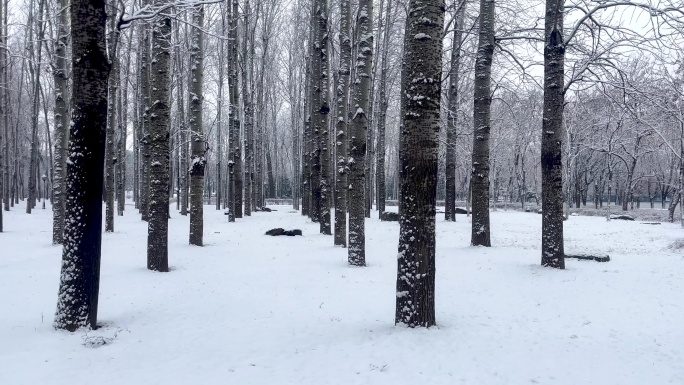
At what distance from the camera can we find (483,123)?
11.7 m

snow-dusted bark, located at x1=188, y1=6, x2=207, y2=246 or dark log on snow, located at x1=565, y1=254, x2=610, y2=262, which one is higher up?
snow-dusted bark, located at x1=188, y1=6, x2=207, y2=246

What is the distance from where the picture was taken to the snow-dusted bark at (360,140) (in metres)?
9.45

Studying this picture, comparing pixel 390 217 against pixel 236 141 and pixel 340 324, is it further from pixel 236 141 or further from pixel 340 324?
pixel 340 324

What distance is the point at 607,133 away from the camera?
34.4 m

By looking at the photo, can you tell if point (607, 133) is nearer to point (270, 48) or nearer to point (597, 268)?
point (270, 48)

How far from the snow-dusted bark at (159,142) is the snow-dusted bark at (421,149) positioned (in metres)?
5.36

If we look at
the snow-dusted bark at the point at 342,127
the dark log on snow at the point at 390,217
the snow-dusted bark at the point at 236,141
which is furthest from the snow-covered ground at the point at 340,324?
the dark log on snow at the point at 390,217

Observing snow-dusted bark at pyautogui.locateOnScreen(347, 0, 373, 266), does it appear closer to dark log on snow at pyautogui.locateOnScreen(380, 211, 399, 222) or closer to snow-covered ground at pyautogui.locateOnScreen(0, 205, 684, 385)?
snow-covered ground at pyautogui.locateOnScreen(0, 205, 684, 385)

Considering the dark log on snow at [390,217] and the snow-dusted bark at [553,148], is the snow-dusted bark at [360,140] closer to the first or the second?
the snow-dusted bark at [553,148]

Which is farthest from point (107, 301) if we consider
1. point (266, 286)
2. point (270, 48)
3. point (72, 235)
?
point (270, 48)

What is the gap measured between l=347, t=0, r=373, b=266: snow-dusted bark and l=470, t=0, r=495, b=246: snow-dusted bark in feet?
11.6

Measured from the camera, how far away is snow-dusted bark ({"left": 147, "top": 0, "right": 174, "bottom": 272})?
836 centimetres

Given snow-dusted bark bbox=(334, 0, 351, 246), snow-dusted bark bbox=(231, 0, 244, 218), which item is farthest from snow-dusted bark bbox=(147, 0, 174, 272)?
snow-dusted bark bbox=(231, 0, 244, 218)

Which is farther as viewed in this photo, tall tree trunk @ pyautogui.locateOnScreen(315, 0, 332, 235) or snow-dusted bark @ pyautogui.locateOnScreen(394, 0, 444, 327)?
tall tree trunk @ pyautogui.locateOnScreen(315, 0, 332, 235)
